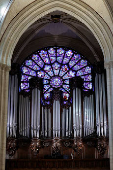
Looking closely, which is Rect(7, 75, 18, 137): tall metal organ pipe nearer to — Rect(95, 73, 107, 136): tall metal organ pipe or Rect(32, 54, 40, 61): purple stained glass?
Rect(32, 54, 40, 61): purple stained glass

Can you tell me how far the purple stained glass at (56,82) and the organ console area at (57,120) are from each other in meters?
0.23

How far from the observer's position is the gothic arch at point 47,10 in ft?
44.2

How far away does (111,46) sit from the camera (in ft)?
44.0

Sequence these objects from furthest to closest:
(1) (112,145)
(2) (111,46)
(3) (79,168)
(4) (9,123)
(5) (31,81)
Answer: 1. (5) (31,81)
2. (4) (9,123)
3. (3) (79,168)
4. (2) (111,46)
5. (1) (112,145)

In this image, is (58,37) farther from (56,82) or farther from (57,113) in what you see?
(57,113)

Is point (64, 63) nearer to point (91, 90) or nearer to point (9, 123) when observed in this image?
point (91, 90)

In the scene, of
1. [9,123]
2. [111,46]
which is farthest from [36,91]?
[111,46]

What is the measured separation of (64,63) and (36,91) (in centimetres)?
218

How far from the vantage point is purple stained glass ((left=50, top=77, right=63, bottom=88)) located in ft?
59.7

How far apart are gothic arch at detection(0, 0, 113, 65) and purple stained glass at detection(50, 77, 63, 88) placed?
4.85 metres

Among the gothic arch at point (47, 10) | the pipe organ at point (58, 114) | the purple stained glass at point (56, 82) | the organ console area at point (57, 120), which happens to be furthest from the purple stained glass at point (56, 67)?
the gothic arch at point (47, 10)

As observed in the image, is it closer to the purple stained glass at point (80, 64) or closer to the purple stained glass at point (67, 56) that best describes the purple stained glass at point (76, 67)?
the purple stained glass at point (80, 64)

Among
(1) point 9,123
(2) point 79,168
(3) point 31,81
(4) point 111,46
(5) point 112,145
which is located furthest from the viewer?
(3) point 31,81

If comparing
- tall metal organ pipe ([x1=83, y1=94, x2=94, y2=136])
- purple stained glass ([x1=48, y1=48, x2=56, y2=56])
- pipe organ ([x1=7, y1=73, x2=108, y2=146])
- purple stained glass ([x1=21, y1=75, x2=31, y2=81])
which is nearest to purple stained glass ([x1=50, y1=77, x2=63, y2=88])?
pipe organ ([x1=7, y1=73, x2=108, y2=146])
